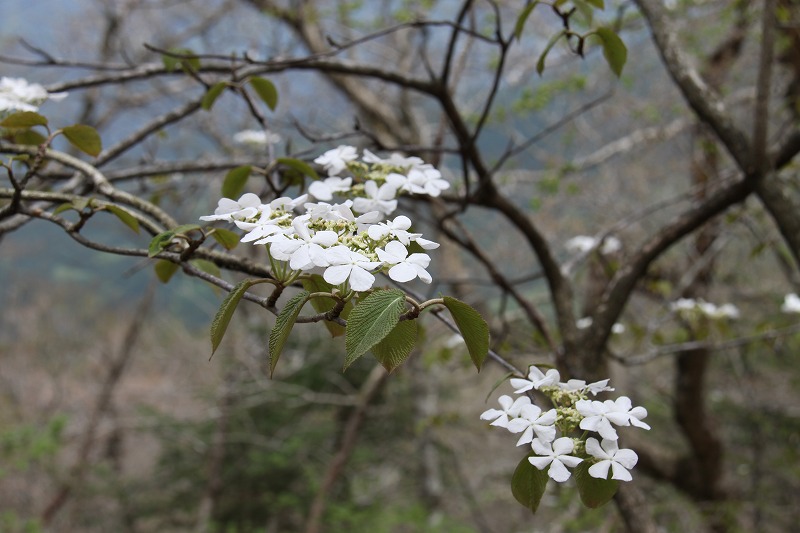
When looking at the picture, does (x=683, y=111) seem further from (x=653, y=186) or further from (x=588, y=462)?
(x=588, y=462)

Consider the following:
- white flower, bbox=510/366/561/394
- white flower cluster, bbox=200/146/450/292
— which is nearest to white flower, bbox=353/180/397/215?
white flower cluster, bbox=200/146/450/292

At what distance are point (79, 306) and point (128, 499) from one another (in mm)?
4951

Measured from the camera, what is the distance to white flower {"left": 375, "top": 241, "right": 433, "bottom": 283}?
41 centimetres

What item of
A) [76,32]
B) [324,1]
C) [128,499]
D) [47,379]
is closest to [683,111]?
[324,1]

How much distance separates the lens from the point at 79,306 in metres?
9.15

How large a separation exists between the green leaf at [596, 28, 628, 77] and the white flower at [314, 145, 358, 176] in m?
0.32

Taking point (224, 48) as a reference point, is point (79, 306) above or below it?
below

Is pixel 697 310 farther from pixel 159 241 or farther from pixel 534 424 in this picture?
pixel 159 241

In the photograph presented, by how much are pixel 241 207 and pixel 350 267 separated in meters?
0.16

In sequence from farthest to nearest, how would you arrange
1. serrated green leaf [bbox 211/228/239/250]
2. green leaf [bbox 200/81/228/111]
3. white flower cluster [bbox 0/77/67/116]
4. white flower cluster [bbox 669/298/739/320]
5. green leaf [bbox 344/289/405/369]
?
white flower cluster [bbox 669/298/739/320], green leaf [bbox 200/81/228/111], white flower cluster [bbox 0/77/67/116], serrated green leaf [bbox 211/228/239/250], green leaf [bbox 344/289/405/369]

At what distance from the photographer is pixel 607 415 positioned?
0.44 meters

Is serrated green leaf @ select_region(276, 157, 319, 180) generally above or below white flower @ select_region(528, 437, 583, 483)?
above

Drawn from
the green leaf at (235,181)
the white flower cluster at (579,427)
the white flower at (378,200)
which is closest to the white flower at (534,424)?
the white flower cluster at (579,427)

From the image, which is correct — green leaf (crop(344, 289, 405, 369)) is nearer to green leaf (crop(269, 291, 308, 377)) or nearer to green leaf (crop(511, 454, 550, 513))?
green leaf (crop(269, 291, 308, 377))
